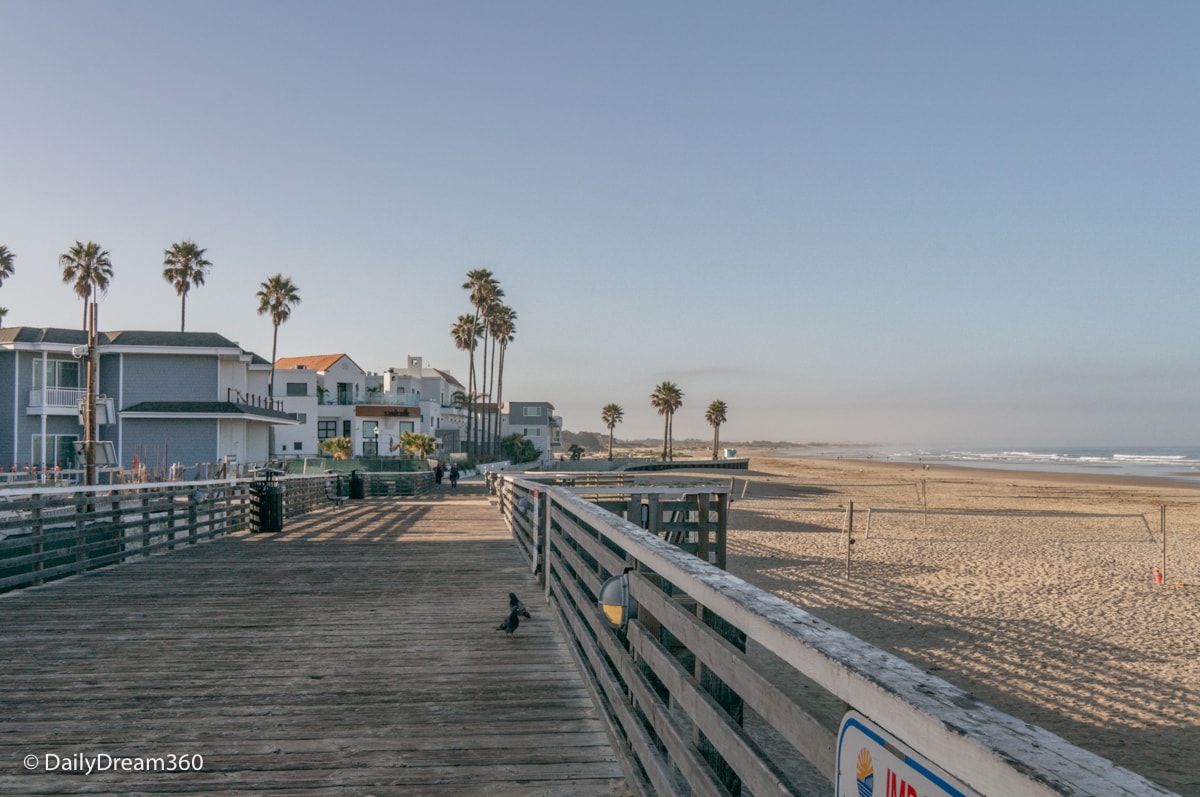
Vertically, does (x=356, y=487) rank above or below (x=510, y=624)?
below

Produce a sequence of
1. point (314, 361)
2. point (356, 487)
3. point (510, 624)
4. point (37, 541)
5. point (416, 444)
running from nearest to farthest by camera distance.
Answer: point (510, 624) → point (37, 541) → point (356, 487) → point (416, 444) → point (314, 361)

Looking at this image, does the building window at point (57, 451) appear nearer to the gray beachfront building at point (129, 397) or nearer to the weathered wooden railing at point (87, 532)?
the gray beachfront building at point (129, 397)

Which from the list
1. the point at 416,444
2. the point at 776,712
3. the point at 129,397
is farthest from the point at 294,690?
the point at 416,444

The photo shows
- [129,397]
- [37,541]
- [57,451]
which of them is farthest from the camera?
[129,397]

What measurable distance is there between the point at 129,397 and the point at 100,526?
26.7 m

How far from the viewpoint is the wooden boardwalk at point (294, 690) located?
12.7 feet

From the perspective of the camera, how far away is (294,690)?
517 centimetres

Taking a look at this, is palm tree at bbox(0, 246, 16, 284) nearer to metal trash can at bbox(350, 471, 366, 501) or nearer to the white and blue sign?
metal trash can at bbox(350, 471, 366, 501)

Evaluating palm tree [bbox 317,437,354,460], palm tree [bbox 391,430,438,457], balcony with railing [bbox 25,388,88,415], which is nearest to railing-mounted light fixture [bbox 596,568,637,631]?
balcony with railing [bbox 25,388,88,415]

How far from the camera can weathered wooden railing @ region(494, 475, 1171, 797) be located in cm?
114

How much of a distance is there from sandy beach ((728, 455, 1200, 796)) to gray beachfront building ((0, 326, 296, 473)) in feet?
71.9

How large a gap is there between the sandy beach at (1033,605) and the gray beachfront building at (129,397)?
2192cm

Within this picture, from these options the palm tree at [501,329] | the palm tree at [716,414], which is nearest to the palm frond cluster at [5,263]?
the palm tree at [501,329]

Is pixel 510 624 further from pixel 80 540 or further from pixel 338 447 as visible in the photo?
pixel 338 447
